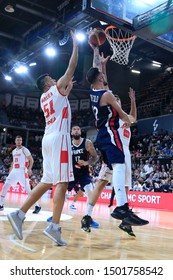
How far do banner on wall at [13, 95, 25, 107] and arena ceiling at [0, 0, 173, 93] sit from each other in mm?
13036

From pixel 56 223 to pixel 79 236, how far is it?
0.87 m

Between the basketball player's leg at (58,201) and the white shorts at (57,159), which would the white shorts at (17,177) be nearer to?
the white shorts at (57,159)

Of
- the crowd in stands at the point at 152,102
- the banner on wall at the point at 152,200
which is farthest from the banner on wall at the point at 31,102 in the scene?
the banner on wall at the point at 152,200

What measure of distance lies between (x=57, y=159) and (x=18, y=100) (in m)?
32.0

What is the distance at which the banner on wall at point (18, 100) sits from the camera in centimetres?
3447

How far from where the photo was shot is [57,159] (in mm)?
3734

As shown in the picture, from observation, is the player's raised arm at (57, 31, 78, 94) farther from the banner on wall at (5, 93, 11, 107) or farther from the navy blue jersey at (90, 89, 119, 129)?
the banner on wall at (5, 93, 11, 107)

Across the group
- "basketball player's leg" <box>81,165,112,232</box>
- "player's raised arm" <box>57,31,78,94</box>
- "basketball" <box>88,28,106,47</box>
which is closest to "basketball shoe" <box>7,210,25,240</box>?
"basketball player's leg" <box>81,165,112,232</box>

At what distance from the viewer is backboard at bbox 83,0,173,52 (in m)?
6.18

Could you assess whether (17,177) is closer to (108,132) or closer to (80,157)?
(80,157)

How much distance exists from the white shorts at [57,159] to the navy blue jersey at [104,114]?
0.66 m

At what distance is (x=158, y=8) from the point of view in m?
6.25

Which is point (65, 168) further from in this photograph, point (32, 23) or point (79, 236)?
point (32, 23)
